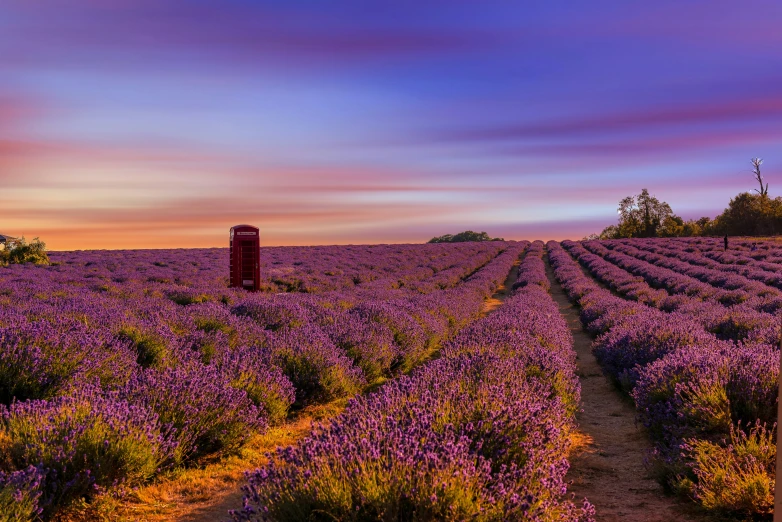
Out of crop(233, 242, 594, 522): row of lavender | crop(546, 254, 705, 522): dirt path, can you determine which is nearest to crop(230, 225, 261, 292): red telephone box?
crop(546, 254, 705, 522): dirt path

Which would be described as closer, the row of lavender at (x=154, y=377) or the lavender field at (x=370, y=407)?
the lavender field at (x=370, y=407)

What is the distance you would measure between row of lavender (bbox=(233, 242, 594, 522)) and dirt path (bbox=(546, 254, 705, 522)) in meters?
0.64

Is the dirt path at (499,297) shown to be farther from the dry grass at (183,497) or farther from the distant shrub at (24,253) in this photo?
the distant shrub at (24,253)

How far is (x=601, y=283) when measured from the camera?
72.8 ft

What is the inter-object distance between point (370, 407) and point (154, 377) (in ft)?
7.57

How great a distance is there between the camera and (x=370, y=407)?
368cm

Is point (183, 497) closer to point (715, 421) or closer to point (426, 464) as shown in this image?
point (426, 464)

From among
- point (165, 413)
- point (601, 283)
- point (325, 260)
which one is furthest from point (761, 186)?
point (165, 413)

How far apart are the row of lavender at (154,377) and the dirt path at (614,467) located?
279cm

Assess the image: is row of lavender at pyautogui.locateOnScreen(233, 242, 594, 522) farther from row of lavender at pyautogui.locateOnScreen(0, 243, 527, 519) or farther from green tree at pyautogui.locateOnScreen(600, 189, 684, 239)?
green tree at pyautogui.locateOnScreen(600, 189, 684, 239)

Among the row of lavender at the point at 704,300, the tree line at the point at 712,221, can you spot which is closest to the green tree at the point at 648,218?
the tree line at the point at 712,221

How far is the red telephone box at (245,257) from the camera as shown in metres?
15.1

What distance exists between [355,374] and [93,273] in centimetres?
1618

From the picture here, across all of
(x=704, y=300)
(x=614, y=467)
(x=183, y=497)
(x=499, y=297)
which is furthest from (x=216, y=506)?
(x=499, y=297)
